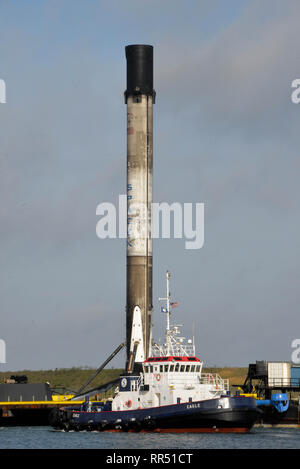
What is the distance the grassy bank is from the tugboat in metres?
56.0

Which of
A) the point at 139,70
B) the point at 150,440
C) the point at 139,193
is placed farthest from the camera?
the point at 139,70

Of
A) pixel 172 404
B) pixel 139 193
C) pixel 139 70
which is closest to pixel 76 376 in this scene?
pixel 139 193

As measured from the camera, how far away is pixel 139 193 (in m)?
109

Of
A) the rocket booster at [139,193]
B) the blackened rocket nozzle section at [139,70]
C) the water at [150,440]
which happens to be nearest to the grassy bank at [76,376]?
the rocket booster at [139,193]

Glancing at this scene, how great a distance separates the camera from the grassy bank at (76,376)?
5846 inches

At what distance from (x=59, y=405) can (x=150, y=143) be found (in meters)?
28.7

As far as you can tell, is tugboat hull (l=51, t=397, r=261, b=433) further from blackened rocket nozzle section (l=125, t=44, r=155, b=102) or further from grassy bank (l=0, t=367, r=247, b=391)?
grassy bank (l=0, t=367, r=247, b=391)

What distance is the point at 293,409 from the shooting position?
100 meters

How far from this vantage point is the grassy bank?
14850cm

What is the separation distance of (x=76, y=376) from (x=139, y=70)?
5856cm

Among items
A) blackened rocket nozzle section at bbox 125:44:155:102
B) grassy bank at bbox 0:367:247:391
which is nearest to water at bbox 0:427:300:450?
blackened rocket nozzle section at bbox 125:44:155:102

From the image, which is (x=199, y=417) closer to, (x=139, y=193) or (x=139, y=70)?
(x=139, y=193)

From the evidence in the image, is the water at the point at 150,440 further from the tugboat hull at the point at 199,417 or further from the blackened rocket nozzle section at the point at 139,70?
the blackened rocket nozzle section at the point at 139,70

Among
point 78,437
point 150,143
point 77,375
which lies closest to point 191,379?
point 78,437
